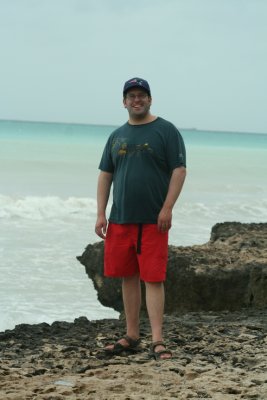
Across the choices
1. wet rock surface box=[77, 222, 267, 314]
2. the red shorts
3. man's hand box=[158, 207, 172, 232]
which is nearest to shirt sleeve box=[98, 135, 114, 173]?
the red shorts

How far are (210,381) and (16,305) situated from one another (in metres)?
5.28

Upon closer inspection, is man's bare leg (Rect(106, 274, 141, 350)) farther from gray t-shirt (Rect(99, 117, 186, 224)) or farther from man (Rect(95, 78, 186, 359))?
gray t-shirt (Rect(99, 117, 186, 224))

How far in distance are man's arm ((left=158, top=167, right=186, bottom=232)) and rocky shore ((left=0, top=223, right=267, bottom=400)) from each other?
770mm

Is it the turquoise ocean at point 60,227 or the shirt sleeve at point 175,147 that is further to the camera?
the turquoise ocean at point 60,227

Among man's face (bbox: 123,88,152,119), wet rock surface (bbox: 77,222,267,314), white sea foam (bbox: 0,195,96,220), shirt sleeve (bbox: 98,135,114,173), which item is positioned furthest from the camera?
white sea foam (bbox: 0,195,96,220)

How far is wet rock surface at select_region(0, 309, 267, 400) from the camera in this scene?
3.63 meters

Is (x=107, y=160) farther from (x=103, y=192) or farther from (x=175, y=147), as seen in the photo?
(x=175, y=147)

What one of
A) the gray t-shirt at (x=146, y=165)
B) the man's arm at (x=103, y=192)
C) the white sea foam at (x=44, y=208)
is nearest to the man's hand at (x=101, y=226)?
the man's arm at (x=103, y=192)

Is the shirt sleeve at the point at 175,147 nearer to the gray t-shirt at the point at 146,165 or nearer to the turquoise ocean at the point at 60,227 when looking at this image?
the gray t-shirt at the point at 146,165

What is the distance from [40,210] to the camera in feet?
56.5

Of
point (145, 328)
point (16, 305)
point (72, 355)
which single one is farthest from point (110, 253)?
point (16, 305)

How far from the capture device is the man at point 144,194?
4281 millimetres

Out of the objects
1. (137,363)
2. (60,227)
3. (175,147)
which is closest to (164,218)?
(175,147)

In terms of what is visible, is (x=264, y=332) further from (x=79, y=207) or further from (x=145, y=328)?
(x=79, y=207)
